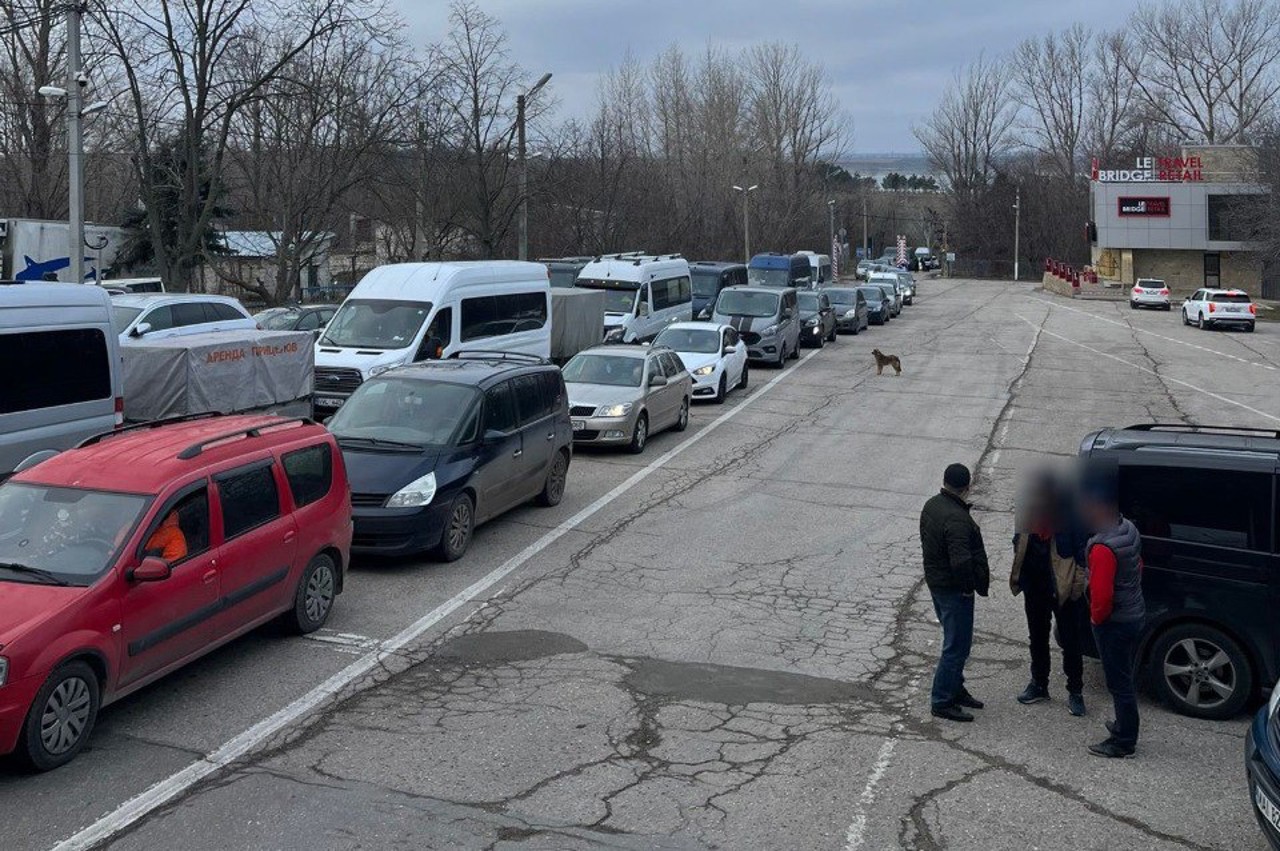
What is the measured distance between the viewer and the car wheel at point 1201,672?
8016 millimetres

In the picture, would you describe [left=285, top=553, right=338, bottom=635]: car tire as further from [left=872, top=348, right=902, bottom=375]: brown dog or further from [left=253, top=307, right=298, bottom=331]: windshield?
[left=872, top=348, right=902, bottom=375]: brown dog

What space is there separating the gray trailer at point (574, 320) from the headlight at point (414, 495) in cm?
1489

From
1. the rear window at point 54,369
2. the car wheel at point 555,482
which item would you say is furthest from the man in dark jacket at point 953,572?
the rear window at point 54,369

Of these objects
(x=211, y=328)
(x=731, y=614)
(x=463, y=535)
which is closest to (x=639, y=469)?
(x=463, y=535)

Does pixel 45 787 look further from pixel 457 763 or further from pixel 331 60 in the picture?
pixel 331 60

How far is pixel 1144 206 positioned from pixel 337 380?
64.7m

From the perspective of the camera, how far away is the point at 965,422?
22.4m

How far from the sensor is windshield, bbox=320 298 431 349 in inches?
801

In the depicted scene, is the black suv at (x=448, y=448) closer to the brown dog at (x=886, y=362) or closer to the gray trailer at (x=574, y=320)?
the gray trailer at (x=574, y=320)

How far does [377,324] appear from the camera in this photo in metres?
20.6

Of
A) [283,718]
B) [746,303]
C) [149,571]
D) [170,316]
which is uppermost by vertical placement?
[170,316]

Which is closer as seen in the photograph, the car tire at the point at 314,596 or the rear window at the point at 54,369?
the car tire at the point at 314,596

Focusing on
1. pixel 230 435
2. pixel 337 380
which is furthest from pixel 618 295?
pixel 230 435

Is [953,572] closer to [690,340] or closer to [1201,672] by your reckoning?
[1201,672]
